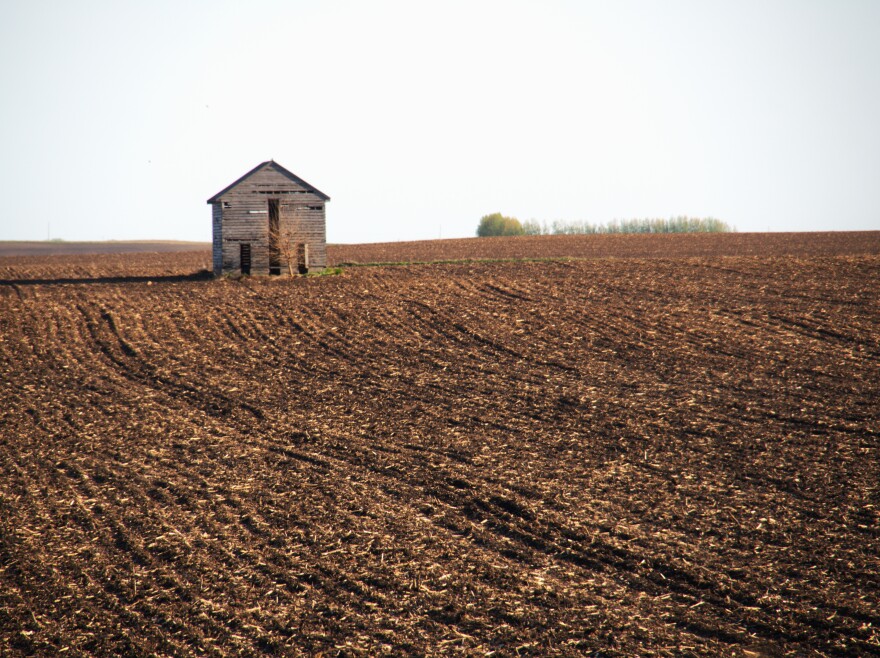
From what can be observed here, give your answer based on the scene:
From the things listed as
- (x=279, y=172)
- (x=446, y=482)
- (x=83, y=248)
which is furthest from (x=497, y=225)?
(x=446, y=482)

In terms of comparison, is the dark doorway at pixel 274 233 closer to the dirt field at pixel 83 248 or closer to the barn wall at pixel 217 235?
the barn wall at pixel 217 235

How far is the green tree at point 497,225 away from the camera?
94812 millimetres

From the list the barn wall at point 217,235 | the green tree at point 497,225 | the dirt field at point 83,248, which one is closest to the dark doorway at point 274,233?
the barn wall at point 217,235

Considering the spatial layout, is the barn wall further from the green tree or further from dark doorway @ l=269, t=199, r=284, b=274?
the green tree

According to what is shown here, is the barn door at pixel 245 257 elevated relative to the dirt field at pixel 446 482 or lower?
elevated

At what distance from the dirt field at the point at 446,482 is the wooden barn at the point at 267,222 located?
974cm

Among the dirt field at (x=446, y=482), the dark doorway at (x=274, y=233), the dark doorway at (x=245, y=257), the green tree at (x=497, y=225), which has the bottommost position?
the dirt field at (x=446, y=482)

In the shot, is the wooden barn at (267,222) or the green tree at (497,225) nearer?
the wooden barn at (267,222)

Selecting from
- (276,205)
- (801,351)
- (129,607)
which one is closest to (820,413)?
(801,351)

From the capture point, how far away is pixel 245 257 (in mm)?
36688

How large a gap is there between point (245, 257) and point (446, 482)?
26.5 metres

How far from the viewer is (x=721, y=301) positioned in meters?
28.0

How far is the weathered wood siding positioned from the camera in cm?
3594

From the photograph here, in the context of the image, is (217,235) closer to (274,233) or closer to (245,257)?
(245,257)
